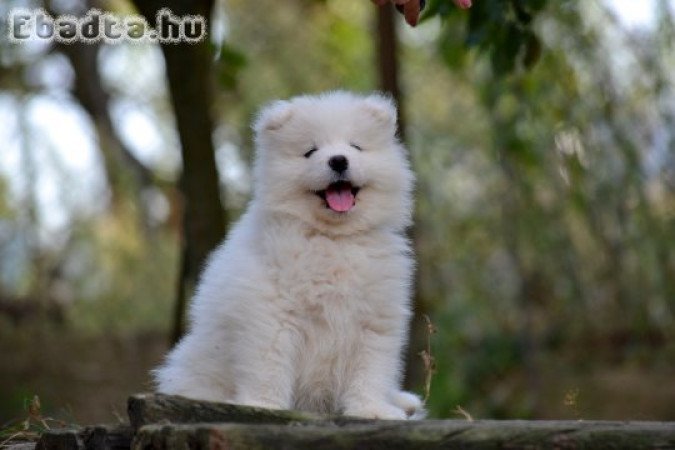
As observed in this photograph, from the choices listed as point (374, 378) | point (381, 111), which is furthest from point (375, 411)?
point (381, 111)

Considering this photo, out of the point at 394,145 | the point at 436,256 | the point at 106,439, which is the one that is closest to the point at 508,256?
the point at 436,256

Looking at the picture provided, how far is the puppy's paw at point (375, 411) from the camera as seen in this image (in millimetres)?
4156

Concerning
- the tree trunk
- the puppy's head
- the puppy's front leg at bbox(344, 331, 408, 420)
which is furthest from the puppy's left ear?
the tree trunk

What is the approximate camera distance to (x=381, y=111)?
4.56 m

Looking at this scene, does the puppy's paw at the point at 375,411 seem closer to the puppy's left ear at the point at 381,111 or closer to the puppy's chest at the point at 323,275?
the puppy's chest at the point at 323,275

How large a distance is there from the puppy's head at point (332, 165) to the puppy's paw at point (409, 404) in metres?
0.63

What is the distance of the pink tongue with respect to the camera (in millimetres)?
4383

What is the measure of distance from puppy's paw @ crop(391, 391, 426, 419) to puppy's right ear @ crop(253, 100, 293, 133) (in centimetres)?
108

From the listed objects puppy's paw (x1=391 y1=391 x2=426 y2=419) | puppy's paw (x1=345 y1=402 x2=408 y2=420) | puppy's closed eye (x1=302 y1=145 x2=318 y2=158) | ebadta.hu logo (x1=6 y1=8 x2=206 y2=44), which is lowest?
puppy's paw (x1=391 y1=391 x2=426 y2=419)

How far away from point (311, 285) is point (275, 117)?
67cm

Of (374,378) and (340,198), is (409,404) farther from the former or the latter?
(340,198)

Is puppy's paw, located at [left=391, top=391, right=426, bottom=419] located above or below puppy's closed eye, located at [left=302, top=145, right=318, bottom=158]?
below

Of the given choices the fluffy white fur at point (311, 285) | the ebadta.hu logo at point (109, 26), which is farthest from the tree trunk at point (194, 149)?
the fluffy white fur at point (311, 285)

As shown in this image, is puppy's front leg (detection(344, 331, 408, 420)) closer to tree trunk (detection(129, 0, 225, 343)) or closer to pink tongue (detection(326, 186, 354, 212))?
pink tongue (detection(326, 186, 354, 212))
